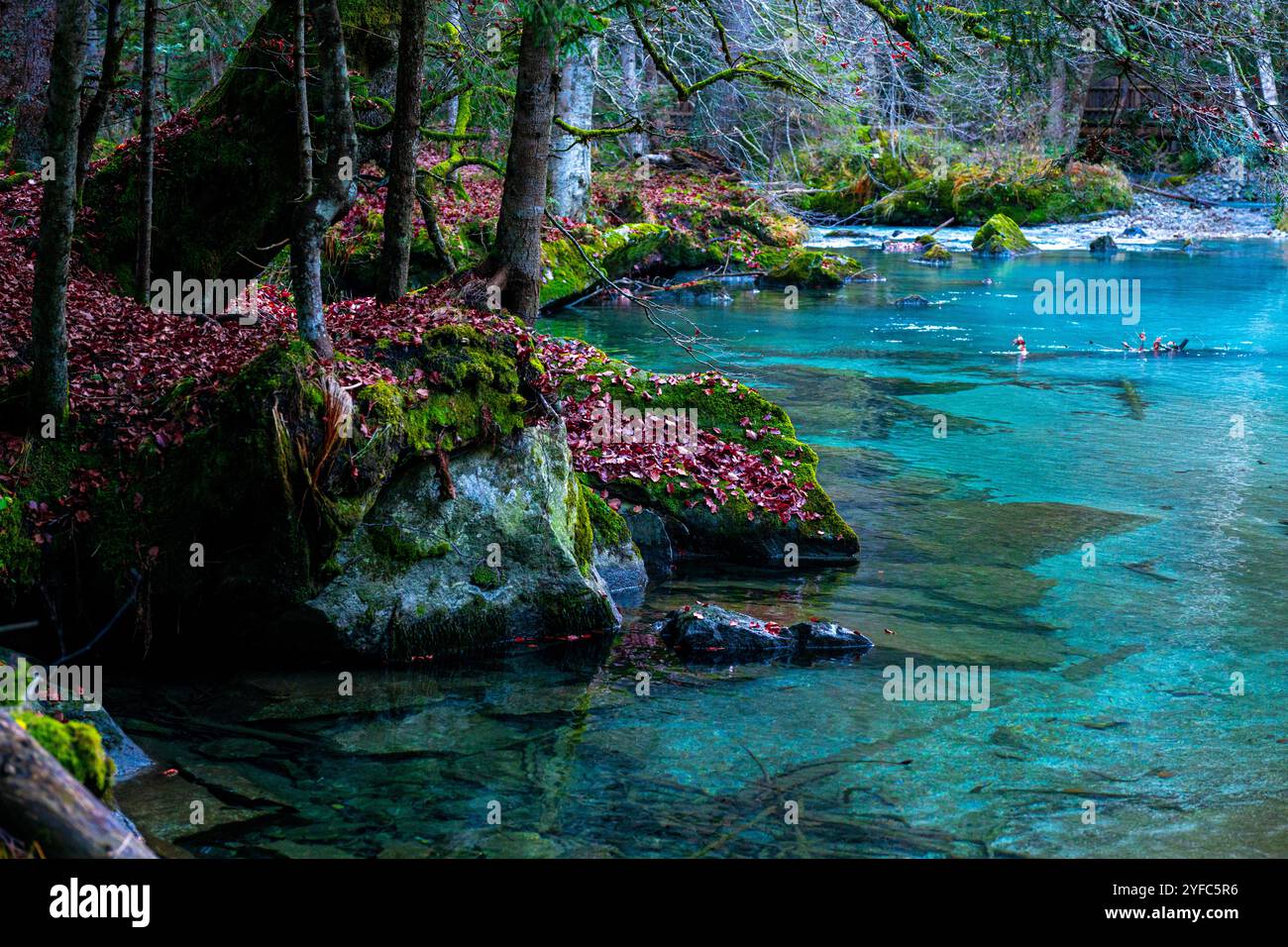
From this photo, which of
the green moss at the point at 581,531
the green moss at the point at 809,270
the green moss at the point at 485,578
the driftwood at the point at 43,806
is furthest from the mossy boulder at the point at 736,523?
the green moss at the point at 809,270

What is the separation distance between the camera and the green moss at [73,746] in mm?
3955

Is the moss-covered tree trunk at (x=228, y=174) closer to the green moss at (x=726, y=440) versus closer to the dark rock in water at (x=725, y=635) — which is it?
the green moss at (x=726, y=440)

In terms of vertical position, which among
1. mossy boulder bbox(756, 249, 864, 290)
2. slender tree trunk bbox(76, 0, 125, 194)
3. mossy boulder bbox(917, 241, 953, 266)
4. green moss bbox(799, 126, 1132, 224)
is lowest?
slender tree trunk bbox(76, 0, 125, 194)

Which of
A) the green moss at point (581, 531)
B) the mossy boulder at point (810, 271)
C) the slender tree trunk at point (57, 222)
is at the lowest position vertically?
the green moss at point (581, 531)

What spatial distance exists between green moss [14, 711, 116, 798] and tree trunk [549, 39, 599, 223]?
2013 cm

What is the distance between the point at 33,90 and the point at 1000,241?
95.6ft

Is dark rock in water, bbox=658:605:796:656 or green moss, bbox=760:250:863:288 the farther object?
green moss, bbox=760:250:863:288

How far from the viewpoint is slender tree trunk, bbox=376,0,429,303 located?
9359 mm

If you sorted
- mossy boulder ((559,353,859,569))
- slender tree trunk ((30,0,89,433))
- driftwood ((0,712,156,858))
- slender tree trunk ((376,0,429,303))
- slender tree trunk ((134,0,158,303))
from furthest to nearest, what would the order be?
mossy boulder ((559,353,859,569)), slender tree trunk ((134,0,158,303)), slender tree trunk ((376,0,429,303)), slender tree trunk ((30,0,89,433)), driftwood ((0,712,156,858))

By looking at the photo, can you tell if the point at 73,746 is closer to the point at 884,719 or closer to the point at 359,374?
the point at 359,374

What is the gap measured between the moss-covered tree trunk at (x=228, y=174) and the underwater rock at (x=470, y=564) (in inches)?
164

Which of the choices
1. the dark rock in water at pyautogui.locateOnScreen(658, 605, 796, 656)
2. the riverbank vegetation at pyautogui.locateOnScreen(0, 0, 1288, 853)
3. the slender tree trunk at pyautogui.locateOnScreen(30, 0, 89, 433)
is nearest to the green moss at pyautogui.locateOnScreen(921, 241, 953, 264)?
the riverbank vegetation at pyautogui.locateOnScreen(0, 0, 1288, 853)

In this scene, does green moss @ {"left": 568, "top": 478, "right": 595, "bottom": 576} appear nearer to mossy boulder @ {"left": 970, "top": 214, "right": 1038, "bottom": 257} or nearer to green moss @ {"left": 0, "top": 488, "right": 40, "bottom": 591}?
green moss @ {"left": 0, "top": 488, "right": 40, "bottom": 591}
